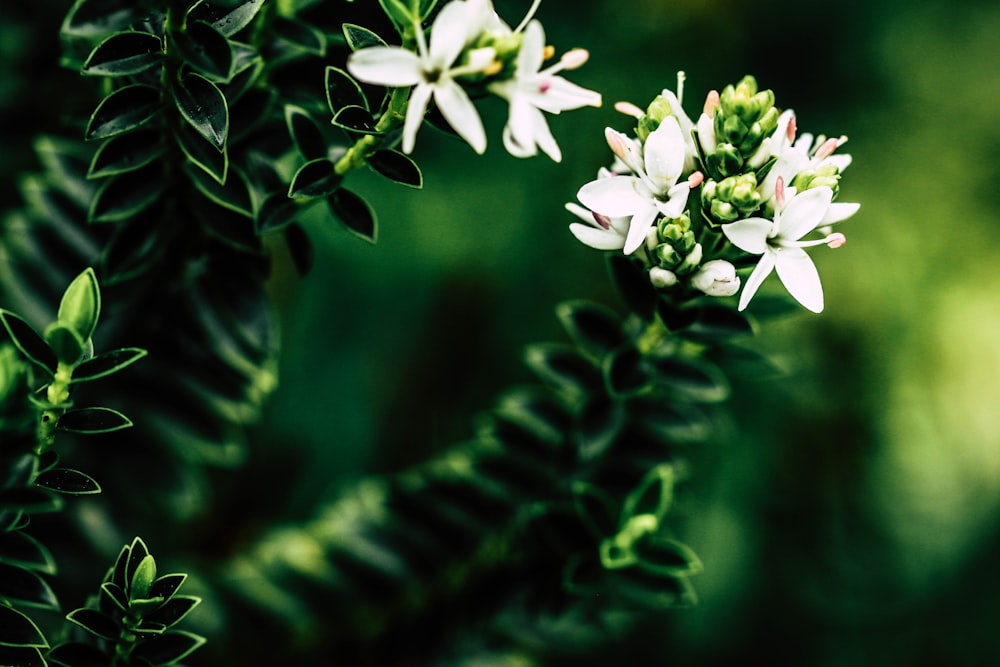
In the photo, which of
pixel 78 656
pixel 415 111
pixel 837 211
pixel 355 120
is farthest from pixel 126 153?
pixel 837 211

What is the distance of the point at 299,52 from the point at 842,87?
1.69 metres

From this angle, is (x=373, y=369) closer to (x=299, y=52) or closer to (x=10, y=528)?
(x=299, y=52)

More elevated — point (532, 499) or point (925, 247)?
point (925, 247)

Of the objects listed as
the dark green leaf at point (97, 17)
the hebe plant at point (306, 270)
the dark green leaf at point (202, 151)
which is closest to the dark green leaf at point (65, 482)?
the hebe plant at point (306, 270)

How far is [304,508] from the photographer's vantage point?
1.65 metres

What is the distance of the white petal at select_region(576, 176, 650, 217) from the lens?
0.83m

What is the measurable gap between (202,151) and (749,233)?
55cm

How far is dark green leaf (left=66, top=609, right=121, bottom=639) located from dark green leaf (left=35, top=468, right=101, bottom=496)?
11cm

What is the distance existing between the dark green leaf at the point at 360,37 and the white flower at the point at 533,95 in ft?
0.40

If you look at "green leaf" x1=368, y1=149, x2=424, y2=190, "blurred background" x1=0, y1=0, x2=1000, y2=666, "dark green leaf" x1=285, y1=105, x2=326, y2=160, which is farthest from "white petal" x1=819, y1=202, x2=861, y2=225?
"blurred background" x1=0, y1=0, x2=1000, y2=666

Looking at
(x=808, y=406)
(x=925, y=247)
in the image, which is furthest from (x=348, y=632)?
(x=925, y=247)

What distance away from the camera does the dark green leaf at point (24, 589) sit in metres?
0.77

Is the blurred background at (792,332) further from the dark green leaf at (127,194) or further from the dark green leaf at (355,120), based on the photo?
the dark green leaf at (355,120)

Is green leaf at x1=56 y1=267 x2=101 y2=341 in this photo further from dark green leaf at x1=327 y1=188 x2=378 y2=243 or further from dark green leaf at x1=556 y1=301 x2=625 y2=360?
dark green leaf at x1=556 y1=301 x2=625 y2=360
